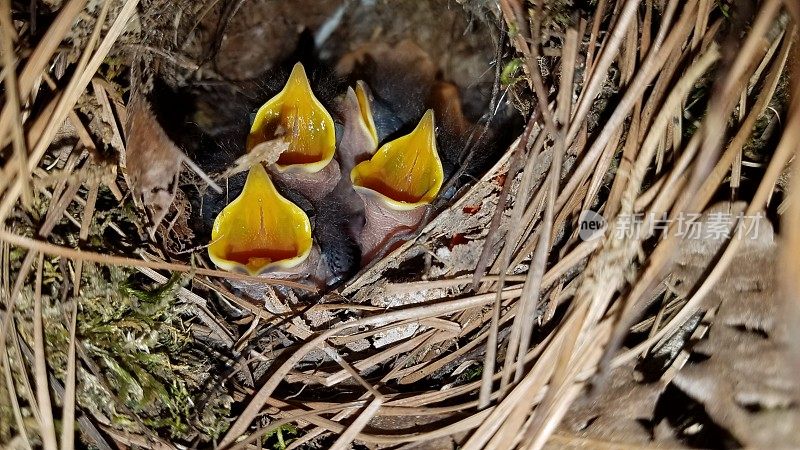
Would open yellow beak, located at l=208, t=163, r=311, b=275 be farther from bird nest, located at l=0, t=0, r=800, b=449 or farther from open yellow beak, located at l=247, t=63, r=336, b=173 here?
open yellow beak, located at l=247, t=63, r=336, b=173

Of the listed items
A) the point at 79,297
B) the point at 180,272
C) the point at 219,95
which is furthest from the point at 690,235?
the point at 219,95

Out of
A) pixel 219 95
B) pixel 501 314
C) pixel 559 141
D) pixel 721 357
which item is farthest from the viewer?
pixel 219 95

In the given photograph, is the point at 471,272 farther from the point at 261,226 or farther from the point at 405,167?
the point at 261,226

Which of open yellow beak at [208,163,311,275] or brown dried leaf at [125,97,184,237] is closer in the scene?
brown dried leaf at [125,97,184,237]

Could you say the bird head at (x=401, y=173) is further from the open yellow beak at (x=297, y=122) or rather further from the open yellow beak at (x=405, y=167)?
the open yellow beak at (x=297, y=122)

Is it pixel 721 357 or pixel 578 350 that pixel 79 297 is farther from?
pixel 721 357

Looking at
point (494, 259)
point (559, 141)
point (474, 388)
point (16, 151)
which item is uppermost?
point (16, 151)

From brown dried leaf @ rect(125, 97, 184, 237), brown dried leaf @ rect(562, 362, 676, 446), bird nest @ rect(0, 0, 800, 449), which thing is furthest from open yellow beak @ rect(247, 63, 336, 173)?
brown dried leaf @ rect(562, 362, 676, 446)
